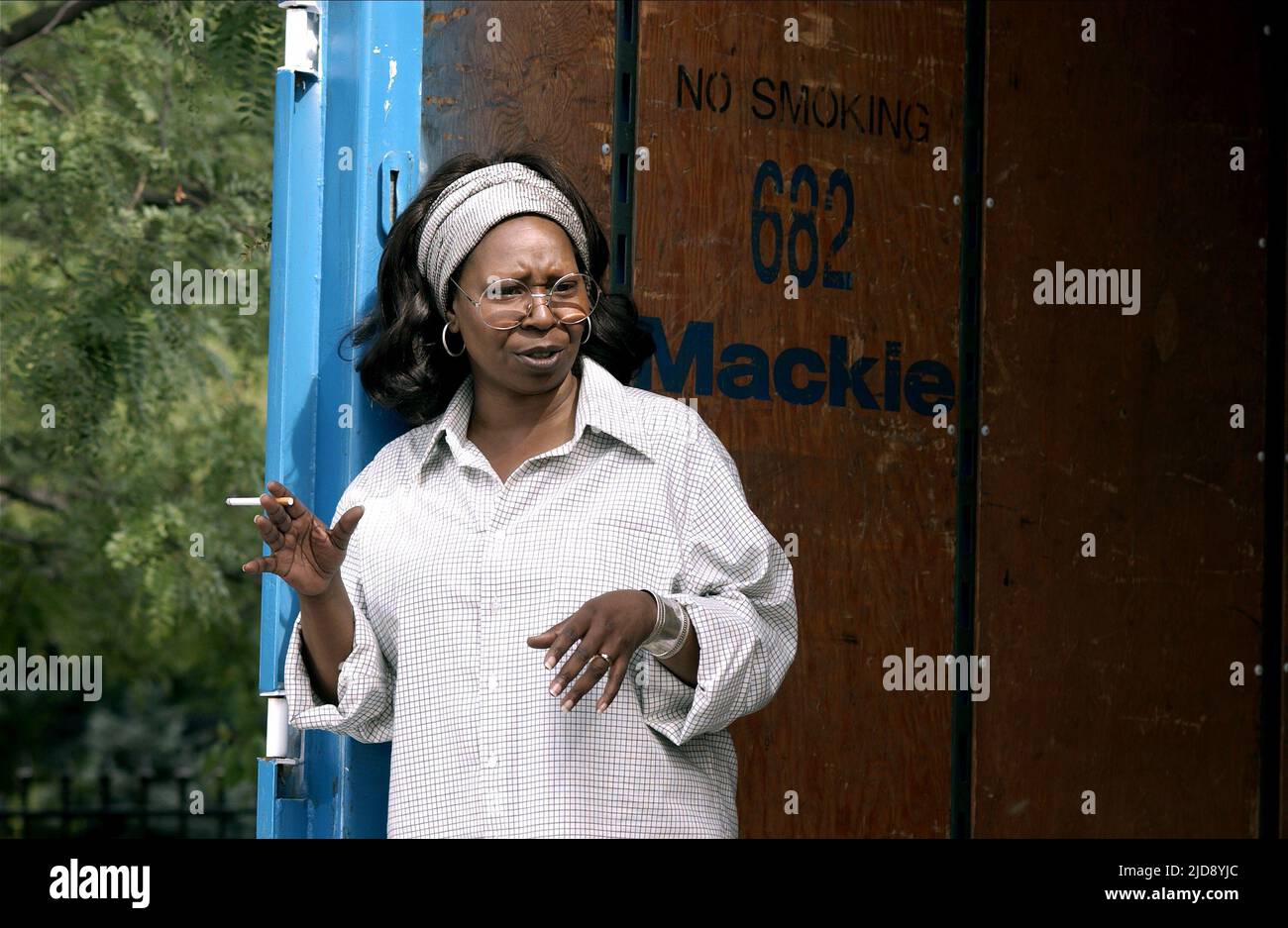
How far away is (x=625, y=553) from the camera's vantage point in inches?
118

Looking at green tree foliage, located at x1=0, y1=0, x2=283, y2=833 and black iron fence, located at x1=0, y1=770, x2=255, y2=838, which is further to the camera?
black iron fence, located at x1=0, y1=770, x2=255, y2=838

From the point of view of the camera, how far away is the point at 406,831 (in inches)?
120

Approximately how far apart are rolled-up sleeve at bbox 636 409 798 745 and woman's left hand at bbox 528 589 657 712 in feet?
0.51

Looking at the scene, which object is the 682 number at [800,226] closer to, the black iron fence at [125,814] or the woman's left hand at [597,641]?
the woman's left hand at [597,641]

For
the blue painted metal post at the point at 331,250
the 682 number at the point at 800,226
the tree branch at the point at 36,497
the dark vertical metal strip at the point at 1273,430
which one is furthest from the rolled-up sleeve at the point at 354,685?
the tree branch at the point at 36,497

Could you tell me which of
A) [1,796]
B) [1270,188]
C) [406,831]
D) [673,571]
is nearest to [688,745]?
[673,571]

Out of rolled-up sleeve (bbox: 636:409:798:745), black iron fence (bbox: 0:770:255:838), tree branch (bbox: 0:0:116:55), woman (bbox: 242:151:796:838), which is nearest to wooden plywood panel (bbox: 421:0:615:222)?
woman (bbox: 242:151:796:838)

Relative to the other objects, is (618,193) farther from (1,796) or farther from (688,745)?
(1,796)

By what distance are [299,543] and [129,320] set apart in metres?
4.99

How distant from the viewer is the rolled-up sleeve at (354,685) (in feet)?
10.1

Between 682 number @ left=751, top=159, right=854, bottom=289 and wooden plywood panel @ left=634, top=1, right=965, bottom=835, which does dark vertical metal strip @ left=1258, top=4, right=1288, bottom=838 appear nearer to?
wooden plywood panel @ left=634, top=1, right=965, bottom=835

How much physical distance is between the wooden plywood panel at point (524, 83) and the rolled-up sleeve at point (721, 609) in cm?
97

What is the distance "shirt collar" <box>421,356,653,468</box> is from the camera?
311cm
